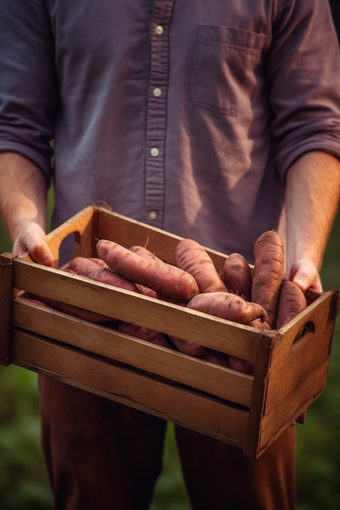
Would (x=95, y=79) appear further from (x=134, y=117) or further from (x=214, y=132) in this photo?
(x=214, y=132)

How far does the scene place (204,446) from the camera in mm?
1765

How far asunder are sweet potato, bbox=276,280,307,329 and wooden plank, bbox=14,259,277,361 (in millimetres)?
257

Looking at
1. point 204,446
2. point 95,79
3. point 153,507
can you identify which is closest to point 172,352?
point 204,446

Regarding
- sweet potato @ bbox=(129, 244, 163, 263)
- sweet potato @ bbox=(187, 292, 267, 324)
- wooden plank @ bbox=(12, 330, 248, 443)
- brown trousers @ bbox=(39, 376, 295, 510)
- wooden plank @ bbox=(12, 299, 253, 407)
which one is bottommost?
brown trousers @ bbox=(39, 376, 295, 510)

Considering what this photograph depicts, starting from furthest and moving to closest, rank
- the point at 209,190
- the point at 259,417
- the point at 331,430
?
1. the point at 331,430
2. the point at 209,190
3. the point at 259,417

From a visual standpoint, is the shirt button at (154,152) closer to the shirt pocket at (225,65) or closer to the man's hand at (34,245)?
the shirt pocket at (225,65)

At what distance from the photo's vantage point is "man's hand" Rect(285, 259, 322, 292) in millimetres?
1440

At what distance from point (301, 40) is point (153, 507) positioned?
91.1 inches

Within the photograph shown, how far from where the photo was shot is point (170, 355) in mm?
1234

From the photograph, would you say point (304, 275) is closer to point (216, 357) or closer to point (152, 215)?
point (216, 357)

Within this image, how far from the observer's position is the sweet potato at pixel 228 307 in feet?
3.98

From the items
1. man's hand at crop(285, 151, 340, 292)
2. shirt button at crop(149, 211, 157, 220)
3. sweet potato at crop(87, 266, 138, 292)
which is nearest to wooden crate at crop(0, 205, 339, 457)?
sweet potato at crop(87, 266, 138, 292)

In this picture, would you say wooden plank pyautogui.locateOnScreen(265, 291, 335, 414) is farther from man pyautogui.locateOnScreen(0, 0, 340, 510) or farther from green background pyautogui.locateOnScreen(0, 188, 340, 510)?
green background pyautogui.locateOnScreen(0, 188, 340, 510)

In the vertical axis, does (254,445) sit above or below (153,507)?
above
